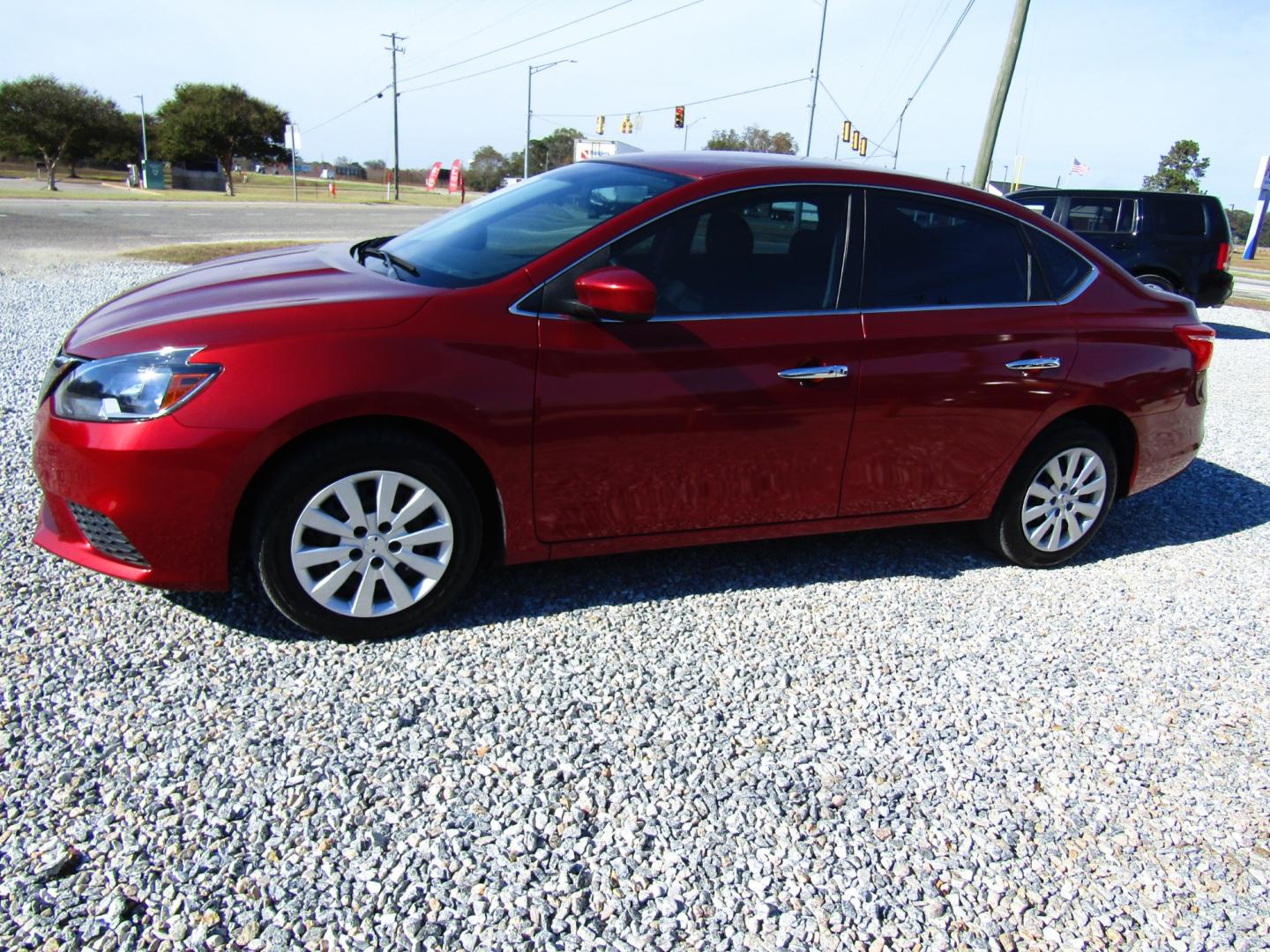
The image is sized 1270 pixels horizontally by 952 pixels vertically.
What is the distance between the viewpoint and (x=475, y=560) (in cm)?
345

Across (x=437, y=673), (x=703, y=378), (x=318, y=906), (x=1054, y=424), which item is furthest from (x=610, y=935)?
(x=1054, y=424)

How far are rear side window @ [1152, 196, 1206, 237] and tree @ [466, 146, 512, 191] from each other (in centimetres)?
6478

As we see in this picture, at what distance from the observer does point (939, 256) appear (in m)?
4.02

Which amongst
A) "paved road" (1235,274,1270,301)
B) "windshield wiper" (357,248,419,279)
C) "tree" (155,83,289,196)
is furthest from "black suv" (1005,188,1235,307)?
"tree" (155,83,289,196)

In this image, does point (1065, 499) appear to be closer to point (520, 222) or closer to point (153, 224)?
point (520, 222)

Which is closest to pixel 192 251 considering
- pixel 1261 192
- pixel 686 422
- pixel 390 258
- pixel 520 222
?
pixel 390 258

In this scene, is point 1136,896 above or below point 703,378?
below

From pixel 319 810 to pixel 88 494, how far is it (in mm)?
1349

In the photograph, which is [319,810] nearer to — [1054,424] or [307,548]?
[307,548]

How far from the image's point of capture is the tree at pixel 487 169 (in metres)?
73.6

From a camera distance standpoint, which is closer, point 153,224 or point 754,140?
point 153,224

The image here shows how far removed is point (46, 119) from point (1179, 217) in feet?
180

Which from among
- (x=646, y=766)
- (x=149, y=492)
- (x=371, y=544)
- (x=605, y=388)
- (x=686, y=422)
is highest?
(x=605, y=388)

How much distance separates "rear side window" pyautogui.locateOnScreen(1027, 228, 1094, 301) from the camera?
167 inches
